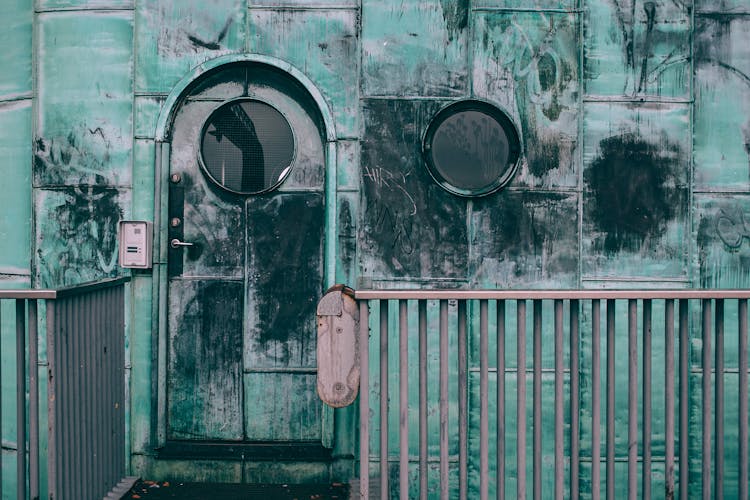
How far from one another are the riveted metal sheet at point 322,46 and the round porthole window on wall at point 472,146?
656mm

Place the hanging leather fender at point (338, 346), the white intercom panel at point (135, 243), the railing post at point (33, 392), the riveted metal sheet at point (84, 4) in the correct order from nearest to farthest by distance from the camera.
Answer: the hanging leather fender at point (338, 346) → the railing post at point (33, 392) → the white intercom panel at point (135, 243) → the riveted metal sheet at point (84, 4)

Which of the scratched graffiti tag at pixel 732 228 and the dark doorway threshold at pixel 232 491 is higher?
the scratched graffiti tag at pixel 732 228

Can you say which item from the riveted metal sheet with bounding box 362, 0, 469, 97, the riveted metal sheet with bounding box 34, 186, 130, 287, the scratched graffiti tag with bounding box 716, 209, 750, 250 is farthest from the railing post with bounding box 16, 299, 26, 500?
the scratched graffiti tag with bounding box 716, 209, 750, 250

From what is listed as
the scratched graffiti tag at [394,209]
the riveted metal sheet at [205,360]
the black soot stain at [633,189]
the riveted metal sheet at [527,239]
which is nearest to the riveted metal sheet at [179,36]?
the scratched graffiti tag at [394,209]

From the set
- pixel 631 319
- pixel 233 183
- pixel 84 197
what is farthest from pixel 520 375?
pixel 84 197

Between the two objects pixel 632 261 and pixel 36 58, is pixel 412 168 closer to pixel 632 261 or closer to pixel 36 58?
pixel 632 261

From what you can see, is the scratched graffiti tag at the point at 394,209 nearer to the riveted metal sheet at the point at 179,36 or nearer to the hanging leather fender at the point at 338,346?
the riveted metal sheet at the point at 179,36

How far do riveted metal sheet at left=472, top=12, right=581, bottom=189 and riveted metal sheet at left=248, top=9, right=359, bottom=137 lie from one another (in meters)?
0.93

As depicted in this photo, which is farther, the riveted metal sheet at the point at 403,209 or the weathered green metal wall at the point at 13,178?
the weathered green metal wall at the point at 13,178

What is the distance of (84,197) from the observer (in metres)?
4.39

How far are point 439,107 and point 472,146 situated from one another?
380 mm

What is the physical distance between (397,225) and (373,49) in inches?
51.4

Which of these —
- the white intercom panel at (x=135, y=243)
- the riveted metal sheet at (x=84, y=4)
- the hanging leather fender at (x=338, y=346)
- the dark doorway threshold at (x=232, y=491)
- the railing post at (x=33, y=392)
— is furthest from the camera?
the riveted metal sheet at (x=84, y=4)

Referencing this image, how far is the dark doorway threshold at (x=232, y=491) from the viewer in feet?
12.7
